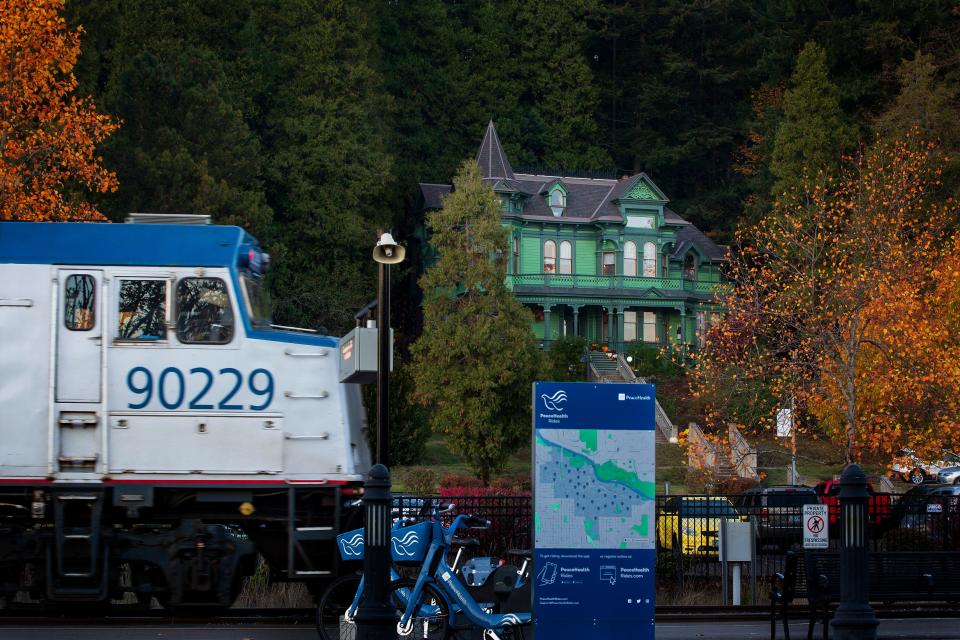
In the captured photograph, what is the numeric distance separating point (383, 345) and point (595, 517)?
182 inches

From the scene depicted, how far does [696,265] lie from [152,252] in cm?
5897

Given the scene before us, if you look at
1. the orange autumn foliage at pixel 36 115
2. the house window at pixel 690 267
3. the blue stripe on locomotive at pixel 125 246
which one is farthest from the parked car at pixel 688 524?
the house window at pixel 690 267

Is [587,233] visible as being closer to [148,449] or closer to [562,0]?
[562,0]

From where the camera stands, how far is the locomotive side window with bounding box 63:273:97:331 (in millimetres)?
14906

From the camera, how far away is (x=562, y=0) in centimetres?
8650

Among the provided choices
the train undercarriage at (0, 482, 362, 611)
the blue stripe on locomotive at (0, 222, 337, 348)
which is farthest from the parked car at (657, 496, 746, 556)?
the blue stripe on locomotive at (0, 222, 337, 348)

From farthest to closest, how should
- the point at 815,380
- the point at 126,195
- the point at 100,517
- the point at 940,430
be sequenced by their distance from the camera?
the point at 126,195 < the point at 815,380 < the point at 940,430 < the point at 100,517

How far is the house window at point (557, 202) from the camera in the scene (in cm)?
6900

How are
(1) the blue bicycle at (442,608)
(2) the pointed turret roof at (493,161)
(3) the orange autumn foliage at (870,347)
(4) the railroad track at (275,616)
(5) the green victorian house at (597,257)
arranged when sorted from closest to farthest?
(1) the blue bicycle at (442,608), (4) the railroad track at (275,616), (3) the orange autumn foliage at (870,347), (2) the pointed turret roof at (493,161), (5) the green victorian house at (597,257)

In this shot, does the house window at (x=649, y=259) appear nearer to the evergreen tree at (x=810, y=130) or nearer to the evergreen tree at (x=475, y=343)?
the evergreen tree at (x=810, y=130)

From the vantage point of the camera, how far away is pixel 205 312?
15055 millimetres

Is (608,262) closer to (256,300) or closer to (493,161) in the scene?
(493,161)

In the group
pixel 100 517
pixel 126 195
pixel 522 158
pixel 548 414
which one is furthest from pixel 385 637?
pixel 522 158

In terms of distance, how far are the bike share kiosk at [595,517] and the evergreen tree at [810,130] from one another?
5097cm
